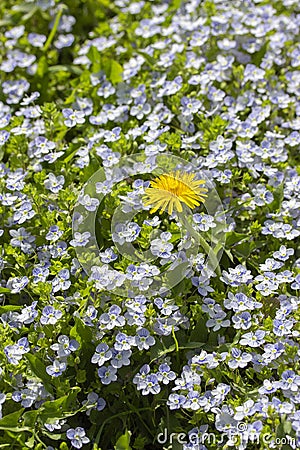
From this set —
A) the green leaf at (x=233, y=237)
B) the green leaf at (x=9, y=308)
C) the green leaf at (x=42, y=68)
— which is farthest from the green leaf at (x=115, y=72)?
the green leaf at (x=9, y=308)

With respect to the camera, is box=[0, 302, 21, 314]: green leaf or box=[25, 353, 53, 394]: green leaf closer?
box=[25, 353, 53, 394]: green leaf

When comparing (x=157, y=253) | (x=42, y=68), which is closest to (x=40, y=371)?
(x=157, y=253)

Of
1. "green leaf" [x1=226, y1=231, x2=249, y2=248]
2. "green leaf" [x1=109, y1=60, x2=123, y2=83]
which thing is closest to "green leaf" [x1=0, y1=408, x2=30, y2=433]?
"green leaf" [x1=226, y1=231, x2=249, y2=248]

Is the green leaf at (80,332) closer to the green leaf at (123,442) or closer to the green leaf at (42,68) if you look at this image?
the green leaf at (123,442)

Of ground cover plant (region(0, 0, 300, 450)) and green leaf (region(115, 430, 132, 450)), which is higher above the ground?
ground cover plant (region(0, 0, 300, 450))

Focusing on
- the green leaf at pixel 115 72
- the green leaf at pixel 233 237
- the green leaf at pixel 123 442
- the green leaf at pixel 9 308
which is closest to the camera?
the green leaf at pixel 123 442

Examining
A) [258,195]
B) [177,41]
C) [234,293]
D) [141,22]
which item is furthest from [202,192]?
[141,22]

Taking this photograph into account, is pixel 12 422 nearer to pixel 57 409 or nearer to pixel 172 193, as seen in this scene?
pixel 57 409

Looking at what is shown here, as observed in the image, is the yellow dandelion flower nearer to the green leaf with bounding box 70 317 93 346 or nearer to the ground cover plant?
the ground cover plant

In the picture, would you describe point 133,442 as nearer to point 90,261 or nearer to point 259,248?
point 90,261
